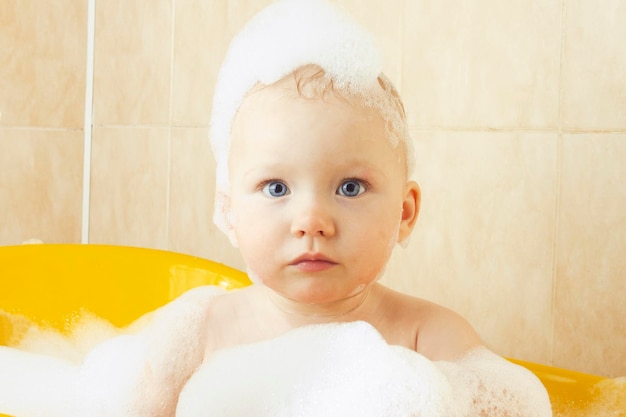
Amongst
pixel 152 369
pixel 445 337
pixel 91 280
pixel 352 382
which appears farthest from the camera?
pixel 91 280

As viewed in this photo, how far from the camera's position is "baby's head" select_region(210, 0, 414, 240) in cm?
103

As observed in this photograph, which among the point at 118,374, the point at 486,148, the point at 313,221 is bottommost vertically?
the point at 118,374

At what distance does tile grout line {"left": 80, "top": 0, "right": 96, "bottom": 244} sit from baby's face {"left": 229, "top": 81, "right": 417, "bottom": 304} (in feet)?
4.71

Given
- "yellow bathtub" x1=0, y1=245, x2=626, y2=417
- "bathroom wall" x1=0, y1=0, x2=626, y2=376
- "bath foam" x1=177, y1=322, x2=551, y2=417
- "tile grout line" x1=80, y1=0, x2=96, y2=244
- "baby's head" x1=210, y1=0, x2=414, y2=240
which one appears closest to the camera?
"bath foam" x1=177, y1=322, x2=551, y2=417

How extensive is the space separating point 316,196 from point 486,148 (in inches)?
25.3

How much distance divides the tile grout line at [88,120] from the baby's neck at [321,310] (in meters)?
1.40

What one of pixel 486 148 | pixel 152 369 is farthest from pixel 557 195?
pixel 152 369

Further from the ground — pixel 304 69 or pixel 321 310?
pixel 304 69

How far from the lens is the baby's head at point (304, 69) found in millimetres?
1029

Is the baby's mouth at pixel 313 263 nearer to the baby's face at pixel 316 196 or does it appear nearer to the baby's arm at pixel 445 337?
the baby's face at pixel 316 196

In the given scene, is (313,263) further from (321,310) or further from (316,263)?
(321,310)

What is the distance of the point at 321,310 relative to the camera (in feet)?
3.59

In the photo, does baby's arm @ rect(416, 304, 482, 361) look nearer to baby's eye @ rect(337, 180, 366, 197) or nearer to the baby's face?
the baby's face

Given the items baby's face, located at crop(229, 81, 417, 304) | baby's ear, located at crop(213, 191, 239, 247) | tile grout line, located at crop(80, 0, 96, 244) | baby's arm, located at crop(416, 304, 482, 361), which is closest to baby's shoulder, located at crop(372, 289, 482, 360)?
baby's arm, located at crop(416, 304, 482, 361)
